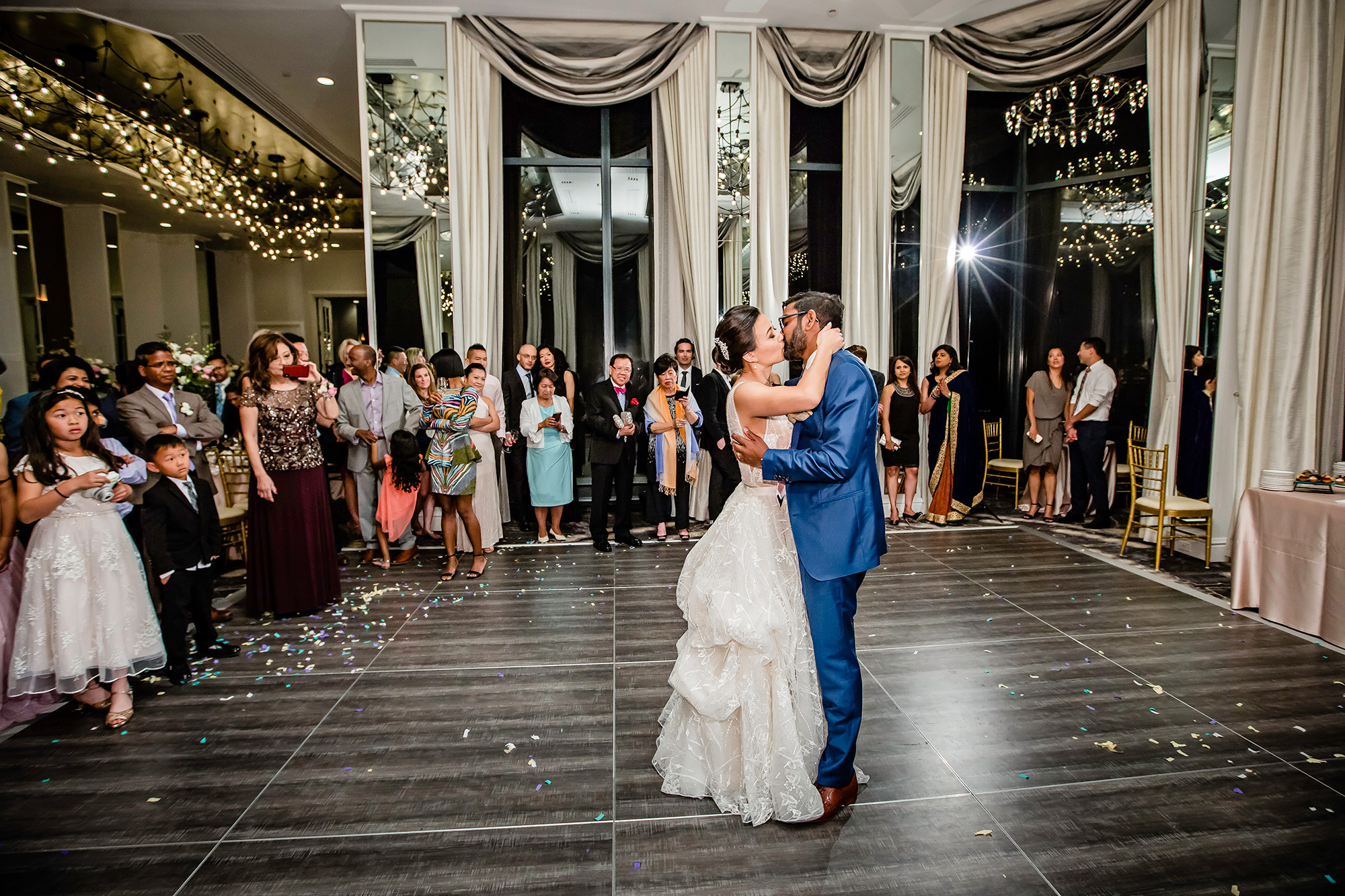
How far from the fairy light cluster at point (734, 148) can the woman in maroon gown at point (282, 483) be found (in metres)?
4.31

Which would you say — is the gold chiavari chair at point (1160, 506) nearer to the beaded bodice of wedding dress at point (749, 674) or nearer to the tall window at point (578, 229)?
the beaded bodice of wedding dress at point (749, 674)

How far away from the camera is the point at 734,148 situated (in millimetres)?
6832

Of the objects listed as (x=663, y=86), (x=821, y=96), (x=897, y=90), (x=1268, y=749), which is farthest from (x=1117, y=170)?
(x=1268, y=749)

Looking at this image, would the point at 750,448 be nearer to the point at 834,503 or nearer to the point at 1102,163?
the point at 834,503

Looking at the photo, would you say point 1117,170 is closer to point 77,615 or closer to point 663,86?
point 663,86

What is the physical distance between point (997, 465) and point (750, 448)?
19.0ft

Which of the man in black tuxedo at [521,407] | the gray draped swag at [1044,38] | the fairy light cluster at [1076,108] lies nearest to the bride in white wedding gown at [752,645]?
the man in black tuxedo at [521,407]

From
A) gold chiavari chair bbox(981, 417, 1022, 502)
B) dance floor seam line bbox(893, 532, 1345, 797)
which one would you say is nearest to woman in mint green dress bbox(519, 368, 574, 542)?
dance floor seam line bbox(893, 532, 1345, 797)

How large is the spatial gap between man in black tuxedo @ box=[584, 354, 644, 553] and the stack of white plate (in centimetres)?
419

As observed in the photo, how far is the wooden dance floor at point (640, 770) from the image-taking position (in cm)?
203

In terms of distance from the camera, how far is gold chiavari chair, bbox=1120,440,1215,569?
4.85m

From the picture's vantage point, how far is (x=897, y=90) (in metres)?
6.92

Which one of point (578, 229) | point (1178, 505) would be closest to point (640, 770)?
point (1178, 505)

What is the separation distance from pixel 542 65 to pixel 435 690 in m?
5.74
